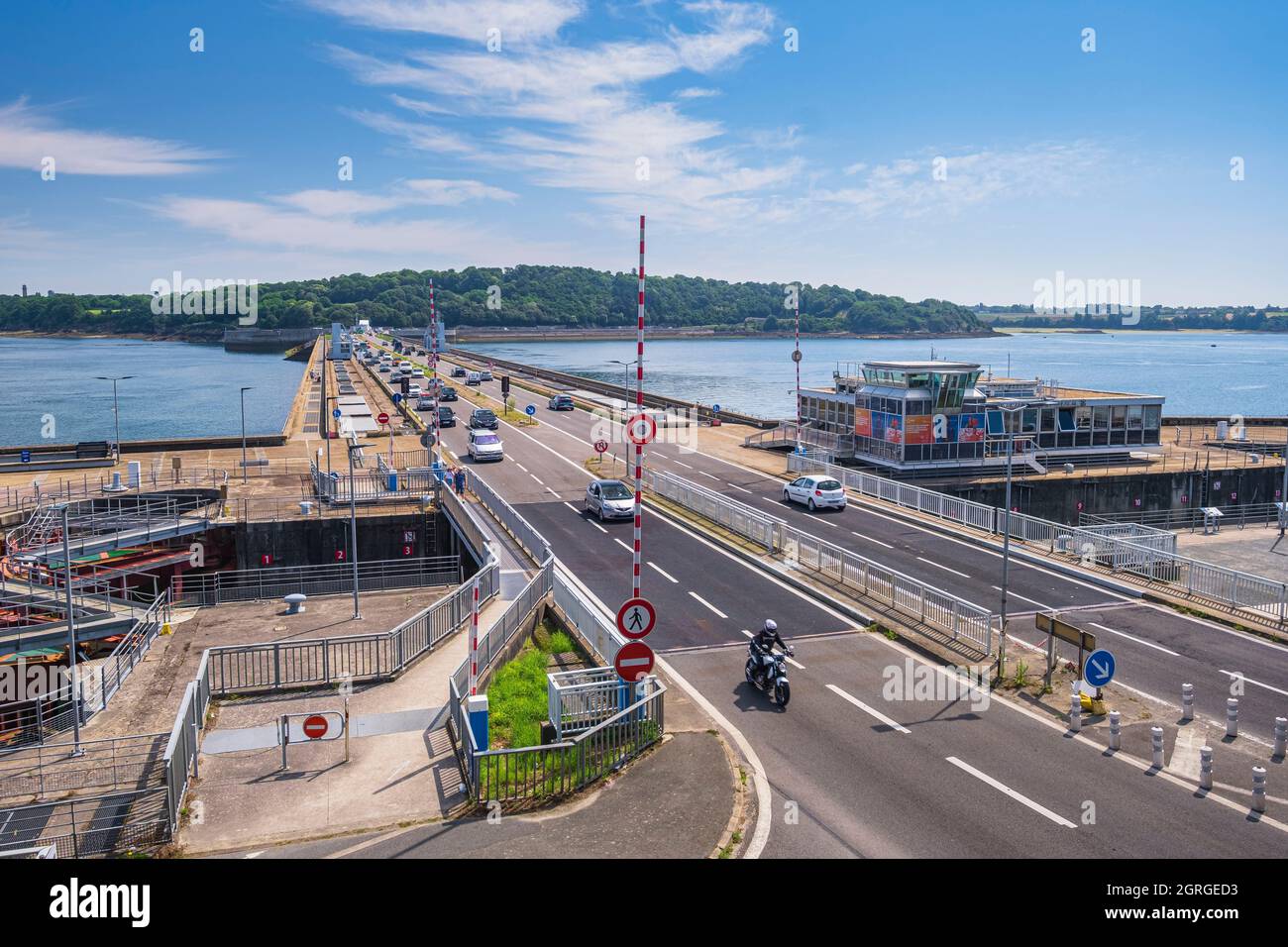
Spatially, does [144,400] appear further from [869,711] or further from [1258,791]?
[1258,791]

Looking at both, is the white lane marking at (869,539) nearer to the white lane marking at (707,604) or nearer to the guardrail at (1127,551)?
the guardrail at (1127,551)

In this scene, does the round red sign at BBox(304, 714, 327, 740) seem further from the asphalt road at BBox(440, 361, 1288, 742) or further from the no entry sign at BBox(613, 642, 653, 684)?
the asphalt road at BBox(440, 361, 1288, 742)

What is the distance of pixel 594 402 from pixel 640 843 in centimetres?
7042

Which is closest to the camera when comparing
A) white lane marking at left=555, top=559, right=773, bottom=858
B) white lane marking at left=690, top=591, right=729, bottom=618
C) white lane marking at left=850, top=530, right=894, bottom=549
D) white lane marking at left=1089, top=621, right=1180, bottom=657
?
white lane marking at left=555, top=559, right=773, bottom=858

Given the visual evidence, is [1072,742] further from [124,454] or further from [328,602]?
[124,454]

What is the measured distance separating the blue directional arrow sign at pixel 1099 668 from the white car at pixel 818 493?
2136cm

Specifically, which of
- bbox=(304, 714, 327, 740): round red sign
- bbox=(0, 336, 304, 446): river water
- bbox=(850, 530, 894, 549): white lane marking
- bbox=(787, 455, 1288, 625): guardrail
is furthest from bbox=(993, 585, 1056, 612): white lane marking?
bbox=(0, 336, 304, 446): river water

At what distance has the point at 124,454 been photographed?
54531 mm

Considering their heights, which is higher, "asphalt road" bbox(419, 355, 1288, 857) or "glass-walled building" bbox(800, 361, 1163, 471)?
"glass-walled building" bbox(800, 361, 1163, 471)

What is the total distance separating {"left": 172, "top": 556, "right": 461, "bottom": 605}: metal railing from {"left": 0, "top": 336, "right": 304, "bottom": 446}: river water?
31812 mm

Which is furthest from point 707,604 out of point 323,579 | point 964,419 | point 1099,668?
Answer: point 964,419

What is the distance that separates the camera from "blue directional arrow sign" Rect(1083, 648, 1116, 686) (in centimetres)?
1661
